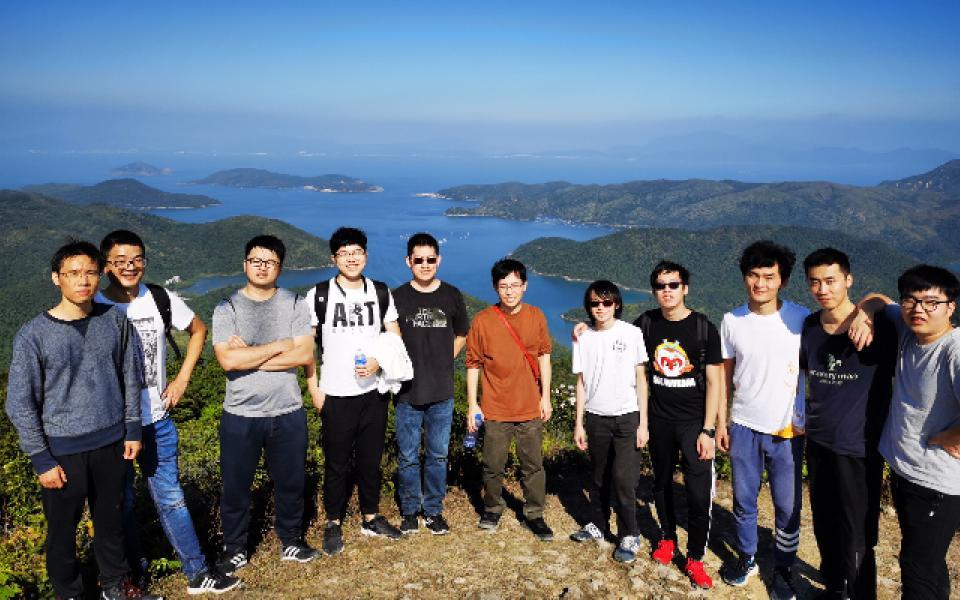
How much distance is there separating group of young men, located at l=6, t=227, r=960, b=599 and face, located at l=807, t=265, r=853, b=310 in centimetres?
2

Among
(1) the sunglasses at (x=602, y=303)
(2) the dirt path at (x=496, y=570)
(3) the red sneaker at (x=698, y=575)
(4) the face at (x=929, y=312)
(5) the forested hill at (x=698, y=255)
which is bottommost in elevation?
(5) the forested hill at (x=698, y=255)

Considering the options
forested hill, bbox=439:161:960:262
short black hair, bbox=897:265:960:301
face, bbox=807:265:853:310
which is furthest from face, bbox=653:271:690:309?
forested hill, bbox=439:161:960:262

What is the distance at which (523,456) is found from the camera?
164 inches

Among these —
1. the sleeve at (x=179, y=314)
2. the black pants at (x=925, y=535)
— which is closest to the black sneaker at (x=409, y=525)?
the sleeve at (x=179, y=314)

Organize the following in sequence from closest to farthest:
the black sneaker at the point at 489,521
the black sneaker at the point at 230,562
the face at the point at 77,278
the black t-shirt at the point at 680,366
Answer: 1. the face at the point at 77,278
2. the black sneaker at the point at 230,562
3. the black t-shirt at the point at 680,366
4. the black sneaker at the point at 489,521

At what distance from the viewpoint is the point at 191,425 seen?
9914 mm

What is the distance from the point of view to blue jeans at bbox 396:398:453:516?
4.09 metres

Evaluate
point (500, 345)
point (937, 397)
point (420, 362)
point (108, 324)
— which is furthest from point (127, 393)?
point (937, 397)

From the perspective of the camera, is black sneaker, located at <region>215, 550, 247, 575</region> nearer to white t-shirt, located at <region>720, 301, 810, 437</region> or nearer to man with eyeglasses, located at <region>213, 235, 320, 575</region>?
man with eyeglasses, located at <region>213, 235, 320, 575</region>

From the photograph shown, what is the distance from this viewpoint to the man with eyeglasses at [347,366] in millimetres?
3783

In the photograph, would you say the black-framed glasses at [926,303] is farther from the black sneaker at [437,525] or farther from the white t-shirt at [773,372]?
the black sneaker at [437,525]

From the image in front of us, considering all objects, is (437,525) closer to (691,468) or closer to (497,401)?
(497,401)

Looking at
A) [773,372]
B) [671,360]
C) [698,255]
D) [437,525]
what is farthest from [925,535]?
[698,255]

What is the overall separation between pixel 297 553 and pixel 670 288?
300 cm
